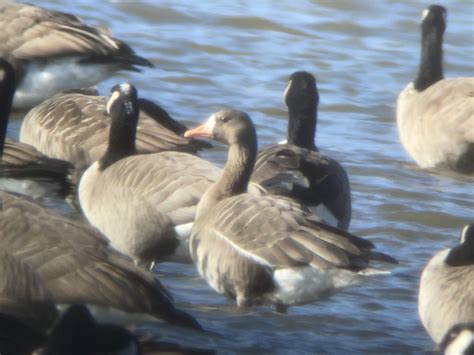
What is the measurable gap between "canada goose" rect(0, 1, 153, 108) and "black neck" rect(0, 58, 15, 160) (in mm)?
4184

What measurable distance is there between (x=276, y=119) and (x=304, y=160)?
4.62 m

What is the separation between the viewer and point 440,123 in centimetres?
1424

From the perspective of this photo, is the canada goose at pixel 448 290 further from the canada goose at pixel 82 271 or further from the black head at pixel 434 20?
the black head at pixel 434 20

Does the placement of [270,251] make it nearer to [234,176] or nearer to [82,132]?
[234,176]

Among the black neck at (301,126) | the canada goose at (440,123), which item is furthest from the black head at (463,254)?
the canada goose at (440,123)

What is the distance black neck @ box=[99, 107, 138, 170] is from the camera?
36.7 ft

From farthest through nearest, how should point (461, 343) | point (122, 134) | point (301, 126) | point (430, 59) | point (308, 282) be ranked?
1. point (430, 59)
2. point (301, 126)
3. point (122, 134)
4. point (308, 282)
5. point (461, 343)

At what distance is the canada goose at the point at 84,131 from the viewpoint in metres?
11.8

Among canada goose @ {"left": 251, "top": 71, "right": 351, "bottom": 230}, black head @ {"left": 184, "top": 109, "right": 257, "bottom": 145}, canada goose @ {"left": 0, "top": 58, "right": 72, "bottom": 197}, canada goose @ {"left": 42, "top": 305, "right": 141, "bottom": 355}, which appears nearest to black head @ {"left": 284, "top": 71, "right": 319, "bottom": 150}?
canada goose @ {"left": 251, "top": 71, "right": 351, "bottom": 230}

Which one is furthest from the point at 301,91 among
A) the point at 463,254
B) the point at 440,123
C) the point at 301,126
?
the point at 463,254

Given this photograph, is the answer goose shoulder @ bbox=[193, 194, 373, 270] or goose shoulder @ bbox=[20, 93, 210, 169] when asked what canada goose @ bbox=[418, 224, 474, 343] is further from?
goose shoulder @ bbox=[20, 93, 210, 169]

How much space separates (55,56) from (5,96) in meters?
4.47

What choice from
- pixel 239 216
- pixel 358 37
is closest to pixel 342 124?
pixel 358 37

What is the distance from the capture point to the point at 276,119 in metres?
15.4
